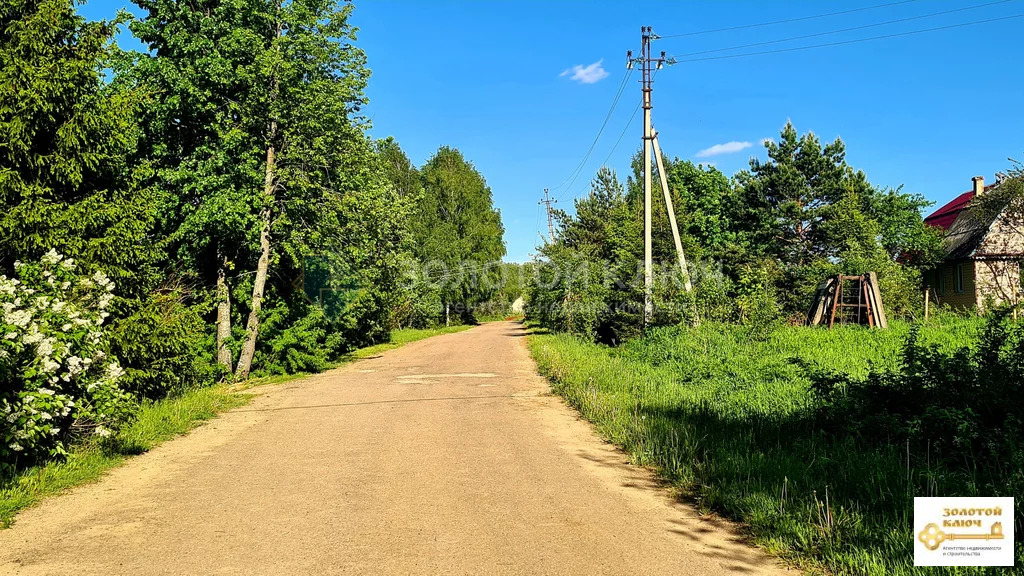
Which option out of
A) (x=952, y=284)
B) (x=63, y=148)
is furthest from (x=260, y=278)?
(x=952, y=284)

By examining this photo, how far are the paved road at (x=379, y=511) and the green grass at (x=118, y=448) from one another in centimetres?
21

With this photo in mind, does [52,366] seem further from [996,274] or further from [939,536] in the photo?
[996,274]


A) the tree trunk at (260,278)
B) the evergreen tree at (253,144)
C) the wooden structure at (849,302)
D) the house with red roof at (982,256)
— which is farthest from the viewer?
the house with red roof at (982,256)

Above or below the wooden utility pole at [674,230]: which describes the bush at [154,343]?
below

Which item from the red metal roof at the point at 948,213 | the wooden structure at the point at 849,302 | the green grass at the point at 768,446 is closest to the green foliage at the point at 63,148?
the green grass at the point at 768,446

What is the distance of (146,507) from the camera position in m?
6.02

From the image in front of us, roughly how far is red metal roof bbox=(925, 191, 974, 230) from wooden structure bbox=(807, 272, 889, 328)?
2615cm

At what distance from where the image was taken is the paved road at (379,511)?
459cm

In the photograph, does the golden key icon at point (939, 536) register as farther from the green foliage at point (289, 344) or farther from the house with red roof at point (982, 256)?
the house with red roof at point (982, 256)

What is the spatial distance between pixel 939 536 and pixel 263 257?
54.4ft

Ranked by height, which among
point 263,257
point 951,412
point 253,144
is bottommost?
point 951,412

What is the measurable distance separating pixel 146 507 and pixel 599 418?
630 cm

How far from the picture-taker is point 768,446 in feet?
24.5

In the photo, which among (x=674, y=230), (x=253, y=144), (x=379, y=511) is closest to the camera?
(x=379, y=511)
